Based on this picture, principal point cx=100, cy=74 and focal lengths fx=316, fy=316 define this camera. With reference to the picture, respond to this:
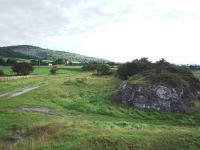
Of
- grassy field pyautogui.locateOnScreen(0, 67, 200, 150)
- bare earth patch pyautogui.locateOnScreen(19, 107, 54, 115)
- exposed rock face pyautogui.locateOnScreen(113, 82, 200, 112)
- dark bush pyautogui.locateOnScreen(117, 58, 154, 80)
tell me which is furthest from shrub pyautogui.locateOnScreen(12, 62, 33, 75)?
bare earth patch pyautogui.locateOnScreen(19, 107, 54, 115)

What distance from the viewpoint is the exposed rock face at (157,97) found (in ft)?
152

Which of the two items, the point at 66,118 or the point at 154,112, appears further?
the point at 154,112

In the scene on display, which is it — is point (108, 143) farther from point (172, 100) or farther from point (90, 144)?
point (172, 100)

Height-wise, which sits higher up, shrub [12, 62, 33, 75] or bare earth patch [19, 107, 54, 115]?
shrub [12, 62, 33, 75]

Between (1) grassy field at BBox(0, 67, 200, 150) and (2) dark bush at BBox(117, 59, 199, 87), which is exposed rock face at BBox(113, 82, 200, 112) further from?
(1) grassy field at BBox(0, 67, 200, 150)

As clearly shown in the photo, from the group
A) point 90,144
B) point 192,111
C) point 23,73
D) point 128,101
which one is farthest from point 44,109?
point 23,73

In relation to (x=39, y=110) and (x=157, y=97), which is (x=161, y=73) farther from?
(x=39, y=110)

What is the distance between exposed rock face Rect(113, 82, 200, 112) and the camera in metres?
46.2

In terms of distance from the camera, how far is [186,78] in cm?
5797

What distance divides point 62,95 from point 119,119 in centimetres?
1807

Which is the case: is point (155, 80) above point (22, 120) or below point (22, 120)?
above

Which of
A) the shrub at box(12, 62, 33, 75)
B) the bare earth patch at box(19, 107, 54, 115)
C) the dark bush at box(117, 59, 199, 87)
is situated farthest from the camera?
the shrub at box(12, 62, 33, 75)

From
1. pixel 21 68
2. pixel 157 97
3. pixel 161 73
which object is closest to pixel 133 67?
pixel 161 73

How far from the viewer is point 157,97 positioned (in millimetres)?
47781
